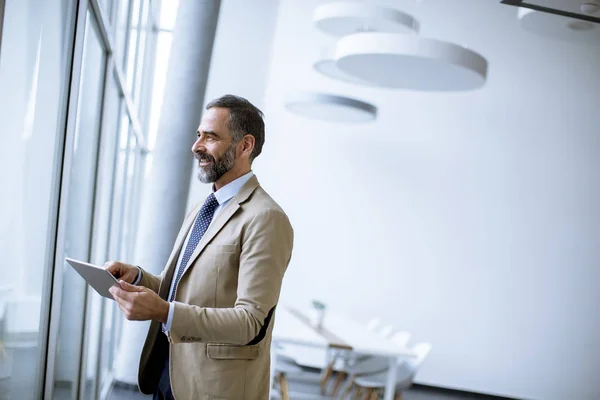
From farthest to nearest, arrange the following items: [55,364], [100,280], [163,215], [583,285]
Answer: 1. [583,285]
2. [163,215]
3. [55,364]
4. [100,280]

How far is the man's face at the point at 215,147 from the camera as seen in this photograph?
8.28 feet

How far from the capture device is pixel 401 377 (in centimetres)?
723

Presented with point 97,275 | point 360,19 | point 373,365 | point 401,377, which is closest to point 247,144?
point 97,275

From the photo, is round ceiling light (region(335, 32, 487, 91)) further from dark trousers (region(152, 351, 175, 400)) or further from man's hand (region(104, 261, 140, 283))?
dark trousers (region(152, 351, 175, 400))

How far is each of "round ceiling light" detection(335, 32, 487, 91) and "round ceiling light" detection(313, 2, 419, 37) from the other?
0.52 metres

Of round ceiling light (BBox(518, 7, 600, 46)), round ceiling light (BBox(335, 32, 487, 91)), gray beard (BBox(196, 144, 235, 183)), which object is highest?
round ceiling light (BBox(518, 7, 600, 46))

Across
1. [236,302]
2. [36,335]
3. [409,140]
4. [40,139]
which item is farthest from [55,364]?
[409,140]

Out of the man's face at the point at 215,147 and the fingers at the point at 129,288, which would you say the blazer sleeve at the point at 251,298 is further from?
the man's face at the point at 215,147

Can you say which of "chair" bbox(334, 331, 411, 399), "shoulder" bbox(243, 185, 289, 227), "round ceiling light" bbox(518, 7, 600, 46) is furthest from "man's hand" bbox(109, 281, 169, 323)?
"chair" bbox(334, 331, 411, 399)

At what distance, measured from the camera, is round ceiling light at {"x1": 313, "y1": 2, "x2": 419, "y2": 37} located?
22.0 ft

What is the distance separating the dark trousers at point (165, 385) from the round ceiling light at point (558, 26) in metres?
4.08

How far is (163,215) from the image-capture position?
7125 millimetres

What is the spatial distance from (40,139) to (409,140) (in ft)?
26.7

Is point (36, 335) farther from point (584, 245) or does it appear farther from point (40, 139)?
point (584, 245)
